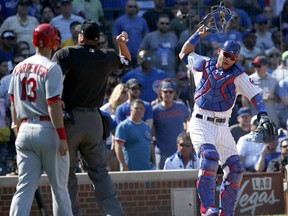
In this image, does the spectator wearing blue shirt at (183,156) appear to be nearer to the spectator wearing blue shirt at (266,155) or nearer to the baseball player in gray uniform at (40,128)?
the spectator wearing blue shirt at (266,155)

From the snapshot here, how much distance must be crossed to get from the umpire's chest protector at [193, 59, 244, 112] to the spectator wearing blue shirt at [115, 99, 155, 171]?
8.55 feet

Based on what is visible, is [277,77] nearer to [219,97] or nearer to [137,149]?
[137,149]

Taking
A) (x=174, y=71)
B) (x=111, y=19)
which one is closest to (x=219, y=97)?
(x=174, y=71)

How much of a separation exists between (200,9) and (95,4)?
365 cm

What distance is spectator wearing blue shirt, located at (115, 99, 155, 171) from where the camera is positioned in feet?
39.3

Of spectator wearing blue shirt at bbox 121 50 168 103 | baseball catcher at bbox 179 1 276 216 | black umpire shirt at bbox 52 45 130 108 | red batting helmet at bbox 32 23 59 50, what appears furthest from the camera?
spectator wearing blue shirt at bbox 121 50 168 103

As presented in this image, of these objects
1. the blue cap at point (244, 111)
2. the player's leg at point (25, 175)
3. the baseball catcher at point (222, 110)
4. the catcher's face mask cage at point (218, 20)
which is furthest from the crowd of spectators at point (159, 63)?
the player's leg at point (25, 175)

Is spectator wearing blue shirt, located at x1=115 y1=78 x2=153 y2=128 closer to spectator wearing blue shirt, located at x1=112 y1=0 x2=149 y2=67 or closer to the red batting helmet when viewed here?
spectator wearing blue shirt, located at x1=112 y1=0 x2=149 y2=67

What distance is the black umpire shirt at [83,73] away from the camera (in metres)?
9.04

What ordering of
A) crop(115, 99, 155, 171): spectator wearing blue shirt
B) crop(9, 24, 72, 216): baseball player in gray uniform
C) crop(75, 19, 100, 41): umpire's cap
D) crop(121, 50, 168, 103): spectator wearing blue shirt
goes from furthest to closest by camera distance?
1. crop(121, 50, 168, 103): spectator wearing blue shirt
2. crop(115, 99, 155, 171): spectator wearing blue shirt
3. crop(75, 19, 100, 41): umpire's cap
4. crop(9, 24, 72, 216): baseball player in gray uniform

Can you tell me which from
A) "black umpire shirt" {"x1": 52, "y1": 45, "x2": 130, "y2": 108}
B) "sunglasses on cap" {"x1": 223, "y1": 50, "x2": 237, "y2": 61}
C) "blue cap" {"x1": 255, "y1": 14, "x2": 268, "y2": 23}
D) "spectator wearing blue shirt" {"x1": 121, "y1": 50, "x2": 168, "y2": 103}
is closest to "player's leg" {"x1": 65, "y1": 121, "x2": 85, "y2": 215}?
"black umpire shirt" {"x1": 52, "y1": 45, "x2": 130, "y2": 108}

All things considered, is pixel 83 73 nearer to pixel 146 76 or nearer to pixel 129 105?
pixel 129 105

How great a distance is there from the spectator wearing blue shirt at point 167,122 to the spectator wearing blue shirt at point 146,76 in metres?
1.12

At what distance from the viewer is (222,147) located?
376 inches
